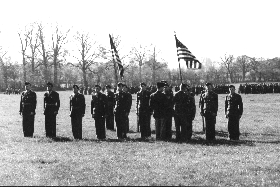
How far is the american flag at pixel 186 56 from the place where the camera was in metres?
15.7

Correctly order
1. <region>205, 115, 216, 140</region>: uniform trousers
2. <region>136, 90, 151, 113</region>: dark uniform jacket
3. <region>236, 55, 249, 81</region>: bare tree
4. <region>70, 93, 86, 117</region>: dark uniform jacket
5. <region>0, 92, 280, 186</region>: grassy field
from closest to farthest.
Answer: <region>0, 92, 280, 186</region>: grassy field < <region>205, 115, 216, 140</region>: uniform trousers < <region>70, 93, 86, 117</region>: dark uniform jacket < <region>136, 90, 151, 113</region>: dark uniform jacket < <region>236, 55, 249, 81</region>: bare tree

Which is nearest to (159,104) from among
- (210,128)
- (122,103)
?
(122,103)

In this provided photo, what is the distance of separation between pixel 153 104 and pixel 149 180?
5766mm

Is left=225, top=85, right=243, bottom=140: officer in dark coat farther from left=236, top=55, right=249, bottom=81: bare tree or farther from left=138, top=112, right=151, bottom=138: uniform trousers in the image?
left=236, top=55, right=249, bottom=81: bare tree

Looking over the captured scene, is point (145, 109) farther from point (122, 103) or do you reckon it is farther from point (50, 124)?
point (50, 124)

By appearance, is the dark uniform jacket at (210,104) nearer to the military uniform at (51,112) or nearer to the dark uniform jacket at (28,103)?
the military uniform at (51,112)

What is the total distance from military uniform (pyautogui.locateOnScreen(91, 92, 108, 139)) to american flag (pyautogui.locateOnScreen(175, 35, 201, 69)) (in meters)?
3.92

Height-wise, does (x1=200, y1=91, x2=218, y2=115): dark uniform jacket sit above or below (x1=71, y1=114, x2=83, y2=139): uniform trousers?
above

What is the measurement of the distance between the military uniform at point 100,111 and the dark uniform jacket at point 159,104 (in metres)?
1.93

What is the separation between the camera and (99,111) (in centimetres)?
1390

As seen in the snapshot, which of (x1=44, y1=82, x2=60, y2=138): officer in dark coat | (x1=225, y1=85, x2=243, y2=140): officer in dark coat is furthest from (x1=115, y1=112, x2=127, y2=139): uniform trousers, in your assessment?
(x1=225, y1=85, x2=243, y2=140): officer in dark coat

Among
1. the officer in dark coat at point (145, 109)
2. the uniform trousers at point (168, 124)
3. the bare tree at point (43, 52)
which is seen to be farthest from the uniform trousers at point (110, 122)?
the bare tree at point (43, 52)

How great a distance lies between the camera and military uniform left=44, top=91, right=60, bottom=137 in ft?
46.2

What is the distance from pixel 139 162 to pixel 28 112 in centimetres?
705
